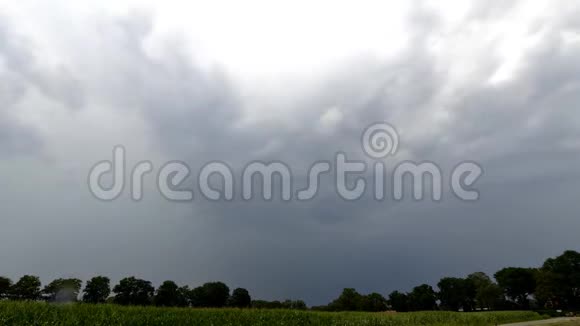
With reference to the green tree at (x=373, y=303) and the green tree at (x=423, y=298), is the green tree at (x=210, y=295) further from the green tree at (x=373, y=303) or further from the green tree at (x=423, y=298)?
the green tree at (x=423, y=298)

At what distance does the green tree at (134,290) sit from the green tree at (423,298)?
264 feet

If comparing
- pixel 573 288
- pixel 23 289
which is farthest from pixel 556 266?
pixel 23 289

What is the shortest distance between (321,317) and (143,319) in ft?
55.6

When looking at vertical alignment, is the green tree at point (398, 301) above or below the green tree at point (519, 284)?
below

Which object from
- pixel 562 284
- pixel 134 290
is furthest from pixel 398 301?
pixel 134 290

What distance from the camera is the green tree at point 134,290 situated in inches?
3457

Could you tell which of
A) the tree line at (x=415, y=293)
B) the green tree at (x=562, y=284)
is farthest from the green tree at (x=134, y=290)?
the green tree at (x=562, y=284)

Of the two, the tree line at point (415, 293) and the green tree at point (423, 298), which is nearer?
the tree line at point (415, 293)

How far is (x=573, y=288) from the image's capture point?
95.9m

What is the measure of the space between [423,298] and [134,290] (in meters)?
86.0

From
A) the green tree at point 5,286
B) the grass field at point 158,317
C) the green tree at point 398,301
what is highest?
the grass field at point 158,317

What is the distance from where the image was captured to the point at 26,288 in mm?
87562

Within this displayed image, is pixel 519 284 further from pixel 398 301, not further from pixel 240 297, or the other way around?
pixel 240 297

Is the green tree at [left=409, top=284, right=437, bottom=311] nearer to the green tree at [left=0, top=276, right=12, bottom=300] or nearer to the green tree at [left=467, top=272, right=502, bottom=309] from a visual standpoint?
the green tree at [left=467, top=272, right=502, bottom=309]
